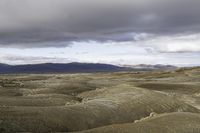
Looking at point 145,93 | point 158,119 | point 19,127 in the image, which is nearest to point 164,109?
point 145,93

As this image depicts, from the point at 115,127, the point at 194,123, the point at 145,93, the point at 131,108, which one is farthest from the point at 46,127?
the point at 145,93

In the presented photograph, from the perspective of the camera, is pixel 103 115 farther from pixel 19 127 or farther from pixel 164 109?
pixel 164 109

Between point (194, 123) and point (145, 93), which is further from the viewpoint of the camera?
point (145, 93)

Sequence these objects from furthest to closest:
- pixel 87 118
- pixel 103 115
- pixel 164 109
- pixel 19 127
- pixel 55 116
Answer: pixel 164 109 < pixel 103 115 < pixel 87 118 < pixel 55 116 < pixel 19 127

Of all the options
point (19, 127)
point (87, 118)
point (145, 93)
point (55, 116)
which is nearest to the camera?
point (19, 127)

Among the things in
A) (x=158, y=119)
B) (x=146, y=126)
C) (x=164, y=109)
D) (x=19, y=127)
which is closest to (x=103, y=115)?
(x=158, y=119)

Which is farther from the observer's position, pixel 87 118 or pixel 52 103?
pixel 52 103

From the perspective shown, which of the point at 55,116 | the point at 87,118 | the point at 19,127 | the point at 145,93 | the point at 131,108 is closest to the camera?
the point at 19,127

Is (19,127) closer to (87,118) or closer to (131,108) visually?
(87,118)

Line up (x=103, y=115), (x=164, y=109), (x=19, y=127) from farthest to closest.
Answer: (x=164, y=109)
(x=103, y=115)
(x=19, y=127)
